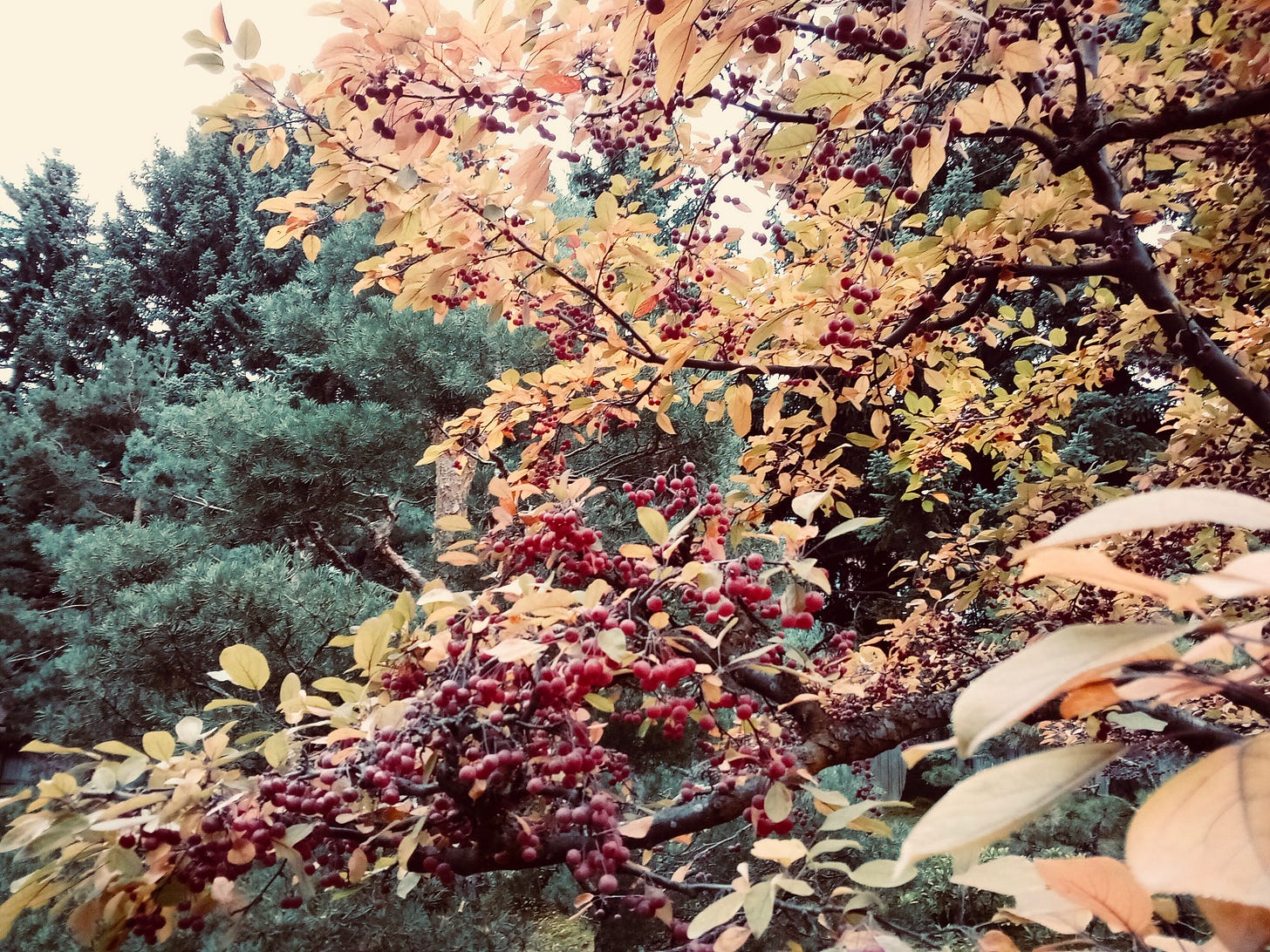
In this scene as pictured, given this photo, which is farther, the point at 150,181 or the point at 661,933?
the point at 150,181

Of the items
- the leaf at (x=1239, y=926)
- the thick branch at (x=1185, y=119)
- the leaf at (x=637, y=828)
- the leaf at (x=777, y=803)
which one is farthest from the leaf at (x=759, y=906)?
the thick branch at (x=1185, y=119)

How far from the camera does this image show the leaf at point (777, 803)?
91cm

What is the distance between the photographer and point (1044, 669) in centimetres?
24

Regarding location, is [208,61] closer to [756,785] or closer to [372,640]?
[372,640]

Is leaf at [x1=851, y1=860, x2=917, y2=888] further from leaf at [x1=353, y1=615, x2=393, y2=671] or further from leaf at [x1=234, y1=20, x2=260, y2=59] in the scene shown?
leaf at [x1=234, y1=20, x2=260, y2=59]

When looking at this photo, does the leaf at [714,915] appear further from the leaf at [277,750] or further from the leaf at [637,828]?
the leaf at [277,750]

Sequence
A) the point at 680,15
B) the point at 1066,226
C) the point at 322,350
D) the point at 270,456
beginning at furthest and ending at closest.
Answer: the point at 322,350 < the point at 270,456 < the point at 1066,226 < the point at 680,15

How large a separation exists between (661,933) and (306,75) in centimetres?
337

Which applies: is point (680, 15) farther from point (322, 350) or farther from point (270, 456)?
point (322, 350)

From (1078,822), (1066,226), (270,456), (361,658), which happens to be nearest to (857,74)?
(1066,226)

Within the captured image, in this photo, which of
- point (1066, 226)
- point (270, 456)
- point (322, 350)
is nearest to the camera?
point (1066, 226)

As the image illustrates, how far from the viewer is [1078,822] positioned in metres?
4.51

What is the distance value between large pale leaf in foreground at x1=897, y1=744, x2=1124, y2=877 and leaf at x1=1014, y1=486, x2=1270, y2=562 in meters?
0.08

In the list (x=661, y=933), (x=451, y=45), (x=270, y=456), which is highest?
(x=451, y=45)
